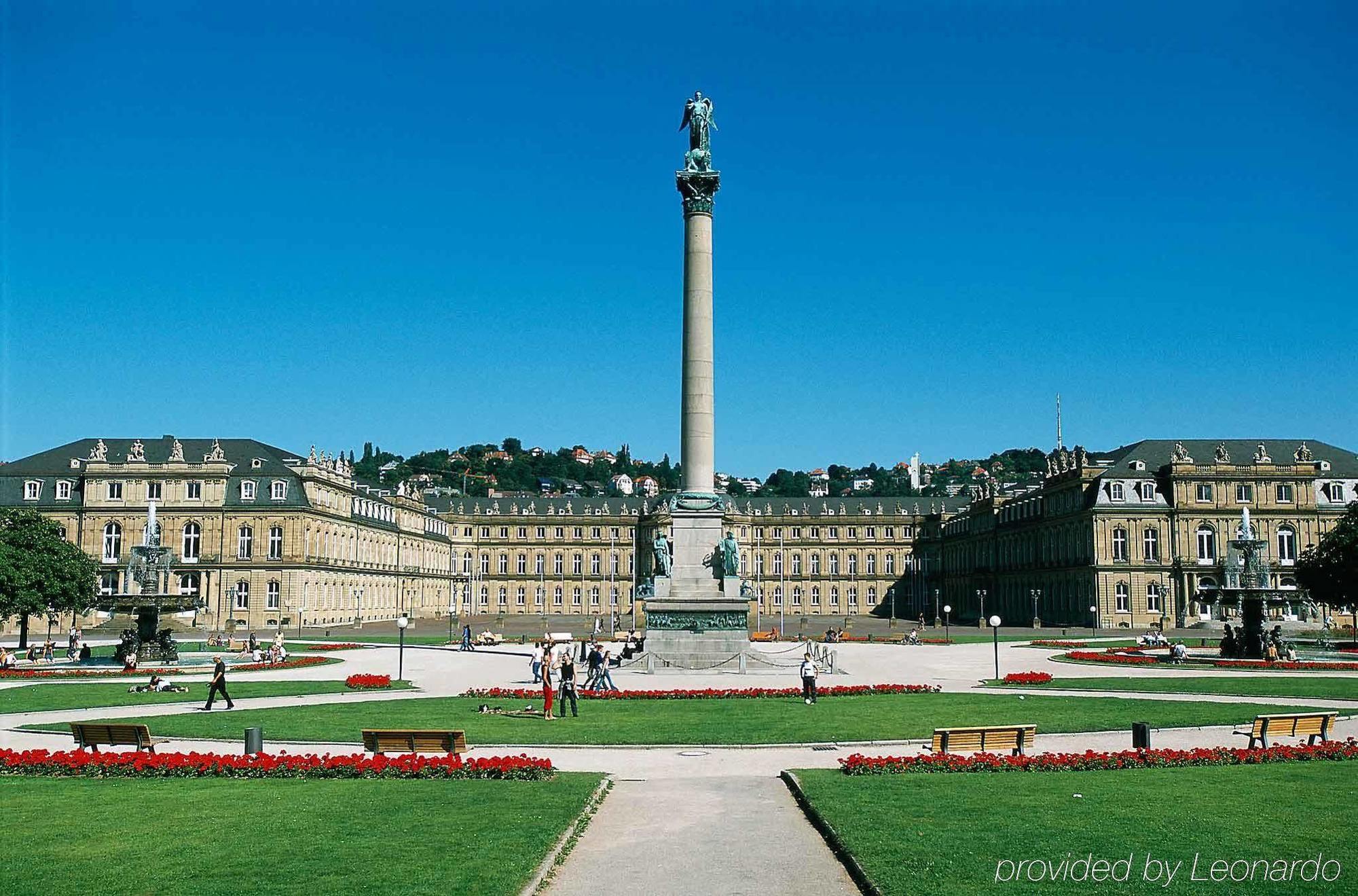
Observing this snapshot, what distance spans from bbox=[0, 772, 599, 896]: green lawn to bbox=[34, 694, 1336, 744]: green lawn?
690cm

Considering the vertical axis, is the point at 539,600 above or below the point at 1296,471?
below

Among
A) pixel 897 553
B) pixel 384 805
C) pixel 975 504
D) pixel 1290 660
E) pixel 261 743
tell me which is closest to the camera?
pixel 384 805

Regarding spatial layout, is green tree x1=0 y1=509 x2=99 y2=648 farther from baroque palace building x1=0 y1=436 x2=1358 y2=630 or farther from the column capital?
the column capital

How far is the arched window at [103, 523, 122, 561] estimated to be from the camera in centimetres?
11544

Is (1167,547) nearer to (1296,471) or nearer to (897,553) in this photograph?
(1296,471)

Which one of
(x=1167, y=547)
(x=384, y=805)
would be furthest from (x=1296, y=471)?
(x=384, y=805)

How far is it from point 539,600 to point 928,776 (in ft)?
556

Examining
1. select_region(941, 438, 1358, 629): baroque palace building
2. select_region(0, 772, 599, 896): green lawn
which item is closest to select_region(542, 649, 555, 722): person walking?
select_region(0, 772, 599, 896): green lawn

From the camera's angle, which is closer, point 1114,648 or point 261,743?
point 261,743

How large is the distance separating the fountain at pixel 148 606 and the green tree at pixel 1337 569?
218 ft

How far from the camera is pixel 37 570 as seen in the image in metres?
67.6

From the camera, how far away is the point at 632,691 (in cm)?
4000

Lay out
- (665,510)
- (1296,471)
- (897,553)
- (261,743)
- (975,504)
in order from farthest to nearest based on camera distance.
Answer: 1. (897,553)
2. (665,510)
3. (975,504)
4. (1296,471)
5. (261,743)

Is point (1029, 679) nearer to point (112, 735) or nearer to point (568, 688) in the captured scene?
point (568, 688)
